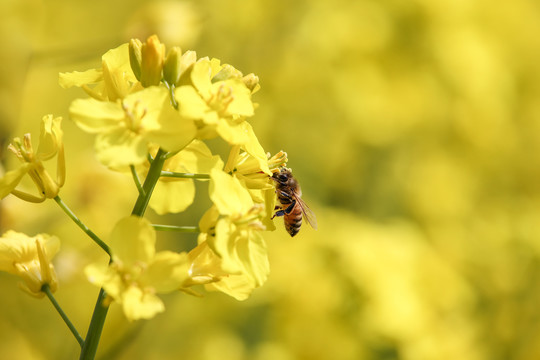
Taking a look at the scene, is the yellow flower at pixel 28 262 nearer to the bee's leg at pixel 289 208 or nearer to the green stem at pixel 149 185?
the green stem at pixel 149 185

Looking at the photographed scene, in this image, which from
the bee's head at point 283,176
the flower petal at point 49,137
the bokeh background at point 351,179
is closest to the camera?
the flower petal at point 49,137

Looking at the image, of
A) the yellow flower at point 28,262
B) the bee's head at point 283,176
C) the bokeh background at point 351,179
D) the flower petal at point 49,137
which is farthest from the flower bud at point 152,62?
the bokeh background at point 351,179

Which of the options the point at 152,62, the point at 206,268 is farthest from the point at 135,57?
the point at 206,268

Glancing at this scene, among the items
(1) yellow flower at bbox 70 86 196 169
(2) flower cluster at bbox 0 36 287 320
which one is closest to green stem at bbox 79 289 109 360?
(2) flower cluster at bbox 0 36 287 320

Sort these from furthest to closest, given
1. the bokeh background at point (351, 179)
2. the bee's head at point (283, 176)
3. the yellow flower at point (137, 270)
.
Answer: the bokeh background at point (351, 179) < the bee's head at point (283, 176) < the yellow flower at point (137, 270)

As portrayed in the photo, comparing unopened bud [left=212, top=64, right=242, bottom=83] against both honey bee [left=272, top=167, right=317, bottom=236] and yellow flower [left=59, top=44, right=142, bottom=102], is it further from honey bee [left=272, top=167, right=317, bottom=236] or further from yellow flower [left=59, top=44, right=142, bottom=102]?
honey bee [left=272, top=167, right=317, bottom=236]

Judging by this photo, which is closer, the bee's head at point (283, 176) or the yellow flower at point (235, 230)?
the yellow flower at point (235, 230)

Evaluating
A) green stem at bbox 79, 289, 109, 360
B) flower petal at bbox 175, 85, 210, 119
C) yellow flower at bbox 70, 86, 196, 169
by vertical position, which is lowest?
green stem at bbox 79, 289, 109, 360
